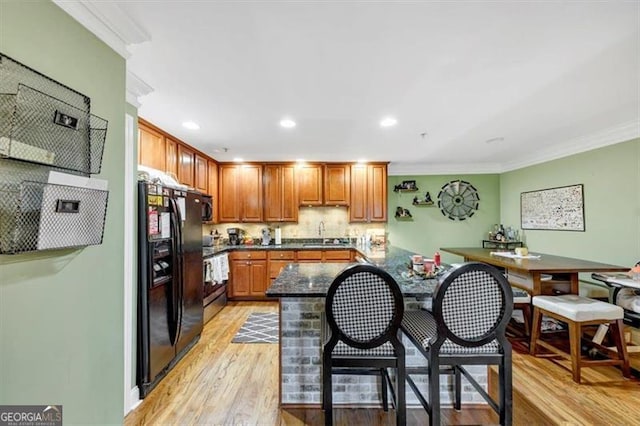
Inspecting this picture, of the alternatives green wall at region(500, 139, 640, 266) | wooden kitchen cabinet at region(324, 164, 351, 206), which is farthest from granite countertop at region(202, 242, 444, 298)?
green wall at region(500, 139, 640, 266)

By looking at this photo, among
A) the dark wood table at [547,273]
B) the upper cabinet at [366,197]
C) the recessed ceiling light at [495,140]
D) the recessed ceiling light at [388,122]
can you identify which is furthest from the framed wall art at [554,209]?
the recessed ceiling light at [388,122]

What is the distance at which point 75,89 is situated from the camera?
1.23 metres

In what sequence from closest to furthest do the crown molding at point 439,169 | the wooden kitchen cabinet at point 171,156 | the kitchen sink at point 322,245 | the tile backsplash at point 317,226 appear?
1. the wooden kitchen cabinet at point 171,156
2. the kitchen sink at point 322,245
3. the tile backsplash at point 317,226
4. the crown molding at point 439,169

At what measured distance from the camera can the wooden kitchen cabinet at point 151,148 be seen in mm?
2859

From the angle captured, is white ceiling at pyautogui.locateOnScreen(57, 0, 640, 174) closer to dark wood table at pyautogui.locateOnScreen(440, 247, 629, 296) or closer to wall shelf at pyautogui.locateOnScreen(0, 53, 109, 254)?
wall shelf at pyautogui.locateOnScreen(0, 53, 109, 254)

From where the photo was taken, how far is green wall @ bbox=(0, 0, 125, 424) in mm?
988

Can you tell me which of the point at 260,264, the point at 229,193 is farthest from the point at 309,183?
the point at 260,264

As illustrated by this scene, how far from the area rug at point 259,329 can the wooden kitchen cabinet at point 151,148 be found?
215 cm

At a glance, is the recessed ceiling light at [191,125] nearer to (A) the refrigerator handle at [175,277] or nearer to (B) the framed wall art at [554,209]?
(A) the refrigerator handle at [175,277]

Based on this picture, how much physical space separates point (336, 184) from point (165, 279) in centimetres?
326

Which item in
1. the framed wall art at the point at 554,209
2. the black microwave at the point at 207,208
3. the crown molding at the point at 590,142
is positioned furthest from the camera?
the black microwave at the point at 207,208

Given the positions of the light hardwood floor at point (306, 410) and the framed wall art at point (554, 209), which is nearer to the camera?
the light hardwood floor at point (306, 410)

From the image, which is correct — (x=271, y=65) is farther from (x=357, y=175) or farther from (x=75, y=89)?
(x=357, y=175)

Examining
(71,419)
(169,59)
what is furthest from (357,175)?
(71,419)
